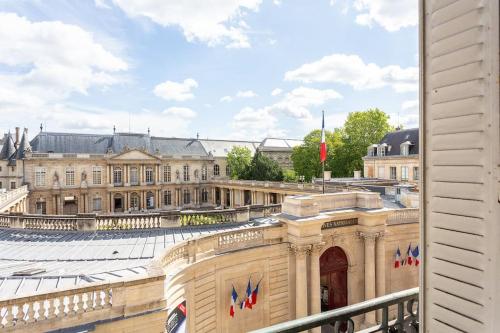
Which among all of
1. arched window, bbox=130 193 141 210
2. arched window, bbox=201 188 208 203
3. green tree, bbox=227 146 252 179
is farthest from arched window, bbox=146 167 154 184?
green tree, bbox=227 146 252 179

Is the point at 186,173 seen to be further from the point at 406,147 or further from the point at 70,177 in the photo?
the point at 406,147

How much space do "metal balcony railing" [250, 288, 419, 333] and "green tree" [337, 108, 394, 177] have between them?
45882 millimetres

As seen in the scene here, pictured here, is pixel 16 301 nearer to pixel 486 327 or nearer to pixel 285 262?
pixel 486 327

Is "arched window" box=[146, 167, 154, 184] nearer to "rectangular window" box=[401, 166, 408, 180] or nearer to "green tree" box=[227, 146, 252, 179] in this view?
"green tree" box=[227, 146, 252, 179]

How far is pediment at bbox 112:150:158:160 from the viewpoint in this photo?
47.5 metres

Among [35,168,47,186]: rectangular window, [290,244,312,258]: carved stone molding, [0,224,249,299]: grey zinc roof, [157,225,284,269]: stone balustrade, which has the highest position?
[35,168,47,186]: rectangular window

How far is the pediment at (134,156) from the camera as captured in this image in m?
47.5

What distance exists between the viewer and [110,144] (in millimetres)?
49812

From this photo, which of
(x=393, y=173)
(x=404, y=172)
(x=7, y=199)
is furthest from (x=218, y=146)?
(x=7, y=199)

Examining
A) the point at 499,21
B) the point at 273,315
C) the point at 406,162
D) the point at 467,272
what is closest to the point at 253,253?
the point at 273,315

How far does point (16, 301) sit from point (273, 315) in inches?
353

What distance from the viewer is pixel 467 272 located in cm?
226

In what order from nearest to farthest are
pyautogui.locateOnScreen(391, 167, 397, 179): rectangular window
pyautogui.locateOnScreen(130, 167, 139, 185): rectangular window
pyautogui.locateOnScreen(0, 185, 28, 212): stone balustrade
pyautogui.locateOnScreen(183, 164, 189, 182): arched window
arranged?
pyautogui.locateOnScreen(0, 185, 28, 212): stone balustrade, pyautogui.locateOnScreen(391, 167, 397, 179): rectangular window, pyautogui.locateOnScreen(130, 167, 139, 185): rectangular window, pyautogui.locateOnScreen(183, 164, 189, 182): arched window

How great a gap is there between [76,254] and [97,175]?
3969 cm
